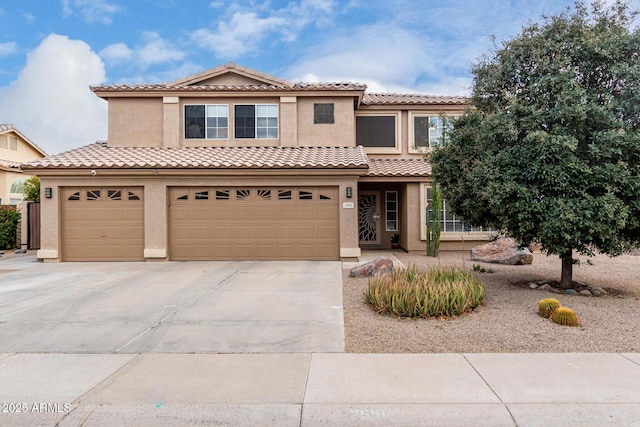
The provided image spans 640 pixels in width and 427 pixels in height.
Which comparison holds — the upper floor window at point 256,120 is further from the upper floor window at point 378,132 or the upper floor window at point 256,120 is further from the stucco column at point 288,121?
the upper floor window at point 378,132

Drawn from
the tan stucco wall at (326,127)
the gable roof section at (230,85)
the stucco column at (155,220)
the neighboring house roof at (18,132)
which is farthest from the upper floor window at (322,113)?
the neighboring house roof at (18,132)

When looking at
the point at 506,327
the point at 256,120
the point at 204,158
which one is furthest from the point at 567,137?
the point at 256,120

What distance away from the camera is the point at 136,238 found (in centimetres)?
1291

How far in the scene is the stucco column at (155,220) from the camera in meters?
12.7

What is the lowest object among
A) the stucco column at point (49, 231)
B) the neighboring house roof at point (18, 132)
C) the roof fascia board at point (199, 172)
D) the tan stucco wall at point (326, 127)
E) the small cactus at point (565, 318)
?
the small cactus at point (565, 318)

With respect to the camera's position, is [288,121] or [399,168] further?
[399,168]

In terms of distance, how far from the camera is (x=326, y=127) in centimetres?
1517

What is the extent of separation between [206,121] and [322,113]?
440 centimetres

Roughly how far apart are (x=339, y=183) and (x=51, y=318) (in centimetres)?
841

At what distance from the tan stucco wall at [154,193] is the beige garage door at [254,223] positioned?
228 millimetres

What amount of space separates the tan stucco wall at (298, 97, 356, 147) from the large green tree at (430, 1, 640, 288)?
760 centimetres

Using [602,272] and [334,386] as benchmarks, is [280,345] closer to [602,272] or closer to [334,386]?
[334,386]

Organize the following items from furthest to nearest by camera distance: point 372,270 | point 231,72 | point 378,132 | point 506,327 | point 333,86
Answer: point 378,132 < point 231,72 < point 333,86 < point 372,270 < point 506,327

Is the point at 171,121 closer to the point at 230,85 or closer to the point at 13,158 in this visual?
the point at 230,85
